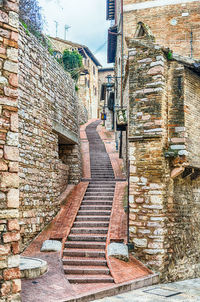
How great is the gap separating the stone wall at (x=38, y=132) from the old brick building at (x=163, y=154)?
2.38m

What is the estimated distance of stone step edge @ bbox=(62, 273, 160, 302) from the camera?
5.36 metres

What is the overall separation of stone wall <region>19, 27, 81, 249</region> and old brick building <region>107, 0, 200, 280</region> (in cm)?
238

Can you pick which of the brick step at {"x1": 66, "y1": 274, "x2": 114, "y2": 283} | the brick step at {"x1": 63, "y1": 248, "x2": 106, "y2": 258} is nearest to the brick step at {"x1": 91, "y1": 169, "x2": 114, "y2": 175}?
the brick step at {"x1": 63, "y1": 248, "x2": 106, "y2": 258}

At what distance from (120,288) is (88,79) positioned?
33.8 m

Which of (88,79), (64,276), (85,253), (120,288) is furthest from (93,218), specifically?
(88,79)

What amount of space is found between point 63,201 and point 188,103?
4793 mm

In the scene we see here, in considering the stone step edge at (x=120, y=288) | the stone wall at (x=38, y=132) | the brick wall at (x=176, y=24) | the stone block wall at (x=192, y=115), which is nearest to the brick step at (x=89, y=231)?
the stone wall at (x=38, y=132)

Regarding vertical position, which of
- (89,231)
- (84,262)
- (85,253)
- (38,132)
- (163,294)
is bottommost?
(163,294)

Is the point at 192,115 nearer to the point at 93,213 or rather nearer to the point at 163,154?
the point at 163,154

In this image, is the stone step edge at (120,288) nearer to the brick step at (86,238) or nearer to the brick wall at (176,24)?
the brick step at (86,238)

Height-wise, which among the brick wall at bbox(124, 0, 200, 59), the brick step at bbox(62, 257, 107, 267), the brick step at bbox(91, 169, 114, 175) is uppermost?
Result: the brick wall at bbox(124, 0, 200, 59)

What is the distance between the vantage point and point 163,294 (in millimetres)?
6016

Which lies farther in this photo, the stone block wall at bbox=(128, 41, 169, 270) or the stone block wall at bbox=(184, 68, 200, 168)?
the stone block wall at bbox=(184, 68, 200, 168)

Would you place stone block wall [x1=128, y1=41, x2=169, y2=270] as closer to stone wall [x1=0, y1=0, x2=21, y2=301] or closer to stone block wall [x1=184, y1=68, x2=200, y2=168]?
stone block wall [x1=184, y1=68, x2=200, y2=168]
